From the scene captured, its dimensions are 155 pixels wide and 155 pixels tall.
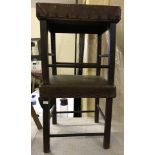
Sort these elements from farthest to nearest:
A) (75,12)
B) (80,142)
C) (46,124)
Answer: (80,142) < (46,124) < (75,12)

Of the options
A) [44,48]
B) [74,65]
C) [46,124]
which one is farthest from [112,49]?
[46,124]

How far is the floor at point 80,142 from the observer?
3.19 ft

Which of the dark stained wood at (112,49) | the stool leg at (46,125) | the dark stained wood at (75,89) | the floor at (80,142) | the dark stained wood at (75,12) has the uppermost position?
the dark stained wood at (75,12)

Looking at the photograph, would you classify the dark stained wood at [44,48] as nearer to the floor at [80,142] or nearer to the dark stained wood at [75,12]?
A: the dark stained wood at [75,12]

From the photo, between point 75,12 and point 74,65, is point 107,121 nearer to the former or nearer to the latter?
point 74,65

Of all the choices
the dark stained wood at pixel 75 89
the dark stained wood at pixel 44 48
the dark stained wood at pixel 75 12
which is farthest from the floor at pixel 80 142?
the dark stained wood at pixel 75 12

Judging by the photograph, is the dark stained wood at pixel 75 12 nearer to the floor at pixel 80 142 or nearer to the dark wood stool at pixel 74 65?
the dark wood stool at pixel 74 65

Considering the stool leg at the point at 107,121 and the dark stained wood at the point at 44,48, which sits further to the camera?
the stool leg at the point at 107,121

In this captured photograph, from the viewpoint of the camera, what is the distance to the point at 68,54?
2240 millimetres

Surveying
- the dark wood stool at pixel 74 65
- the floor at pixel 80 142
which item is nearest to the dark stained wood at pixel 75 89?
the dark wood stool at pixel 74 65

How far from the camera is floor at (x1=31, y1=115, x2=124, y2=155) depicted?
971 millimetres

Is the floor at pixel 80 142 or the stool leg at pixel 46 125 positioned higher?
the stool leg at pixel 46 125

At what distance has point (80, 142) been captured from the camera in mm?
1082

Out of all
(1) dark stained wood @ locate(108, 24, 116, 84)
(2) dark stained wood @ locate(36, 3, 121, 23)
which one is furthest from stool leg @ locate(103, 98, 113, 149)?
(2) dark stained wood @ locate(36, 3, 121, 23)
